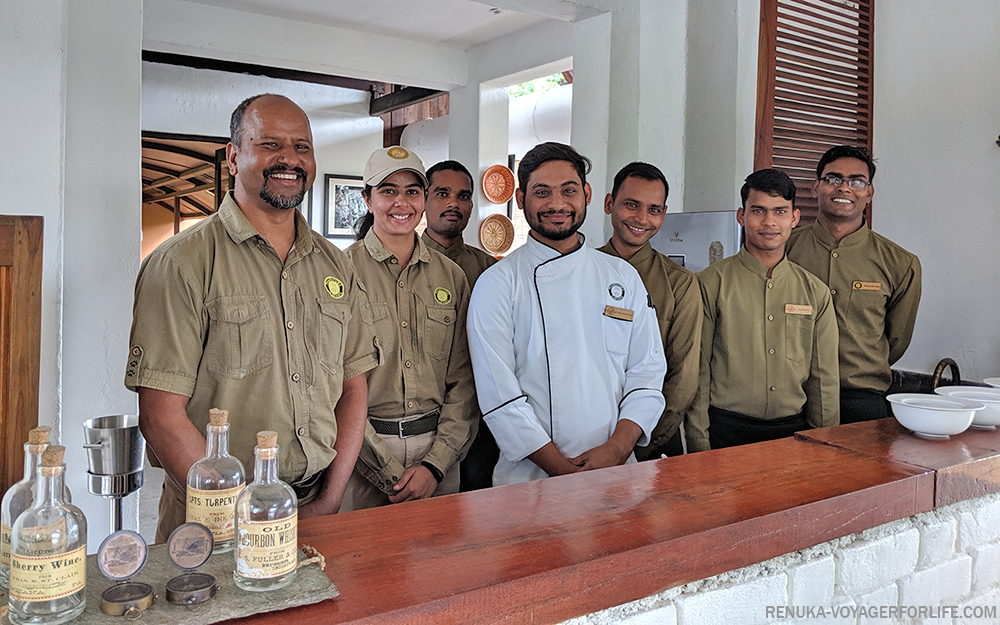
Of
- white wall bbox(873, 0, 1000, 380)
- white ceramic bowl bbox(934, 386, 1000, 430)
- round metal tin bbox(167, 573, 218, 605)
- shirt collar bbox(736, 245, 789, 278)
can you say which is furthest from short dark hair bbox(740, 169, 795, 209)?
round metal tin bbox(167, 573, 218, 605)

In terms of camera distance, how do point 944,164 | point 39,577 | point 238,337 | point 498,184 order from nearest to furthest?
point 39,577
point 238,337
point 944,164
point 498,184

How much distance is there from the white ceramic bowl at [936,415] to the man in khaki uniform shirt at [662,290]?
2.18 feet

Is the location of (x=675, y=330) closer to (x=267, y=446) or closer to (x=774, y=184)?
(x=774, y=184)

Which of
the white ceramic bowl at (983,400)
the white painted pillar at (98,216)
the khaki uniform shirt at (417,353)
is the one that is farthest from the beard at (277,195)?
the white ceramic bowl at (983,400)

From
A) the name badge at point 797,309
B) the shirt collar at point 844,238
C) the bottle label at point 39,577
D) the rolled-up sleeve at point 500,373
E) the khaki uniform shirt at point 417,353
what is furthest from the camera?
the shirt collar at point 844,238

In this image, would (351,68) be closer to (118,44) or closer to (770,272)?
(118,44)

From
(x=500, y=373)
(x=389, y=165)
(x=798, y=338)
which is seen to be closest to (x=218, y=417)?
(x=500, y=373)

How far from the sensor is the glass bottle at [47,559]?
850 millimetres

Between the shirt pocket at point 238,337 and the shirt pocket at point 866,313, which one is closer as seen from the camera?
the shirt pocket at point 238,337

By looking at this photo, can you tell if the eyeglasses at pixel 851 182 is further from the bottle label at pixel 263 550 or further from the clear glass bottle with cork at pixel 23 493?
the clear glass bottle with cork at pixel 23 493

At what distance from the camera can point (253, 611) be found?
890mm

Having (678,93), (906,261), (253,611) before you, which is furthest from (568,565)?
(678,93)

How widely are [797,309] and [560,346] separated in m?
0.84

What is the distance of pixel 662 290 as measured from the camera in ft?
8.45
